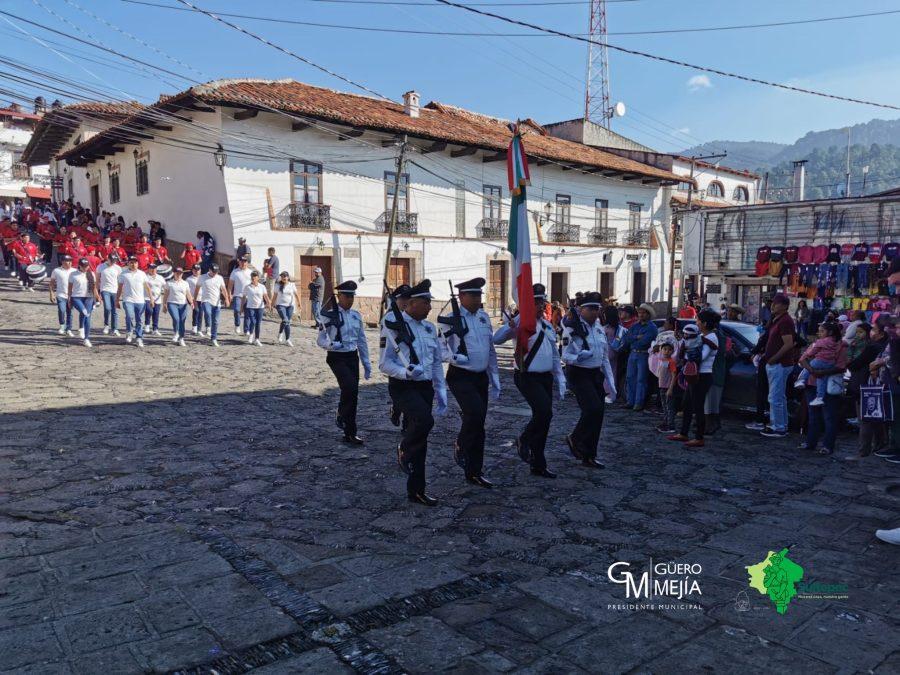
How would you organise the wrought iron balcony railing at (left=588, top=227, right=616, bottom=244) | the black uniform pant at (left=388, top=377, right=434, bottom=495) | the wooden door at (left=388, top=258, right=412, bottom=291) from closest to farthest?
the black uniform pant at (left=388, top=377, right=434, bottom=495), the wooden door at (left=388, top=258, right=412, bottom=291), the wrought iron balcony railing at (left=588, top=227, right=616, bottom=244)

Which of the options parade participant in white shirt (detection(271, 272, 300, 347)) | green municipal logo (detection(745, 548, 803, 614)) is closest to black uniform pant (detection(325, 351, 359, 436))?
green municipal logo (detection(745, 548, 803, 614))

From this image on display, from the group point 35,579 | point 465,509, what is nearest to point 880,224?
point 465,509

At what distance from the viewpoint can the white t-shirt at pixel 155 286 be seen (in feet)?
42.6

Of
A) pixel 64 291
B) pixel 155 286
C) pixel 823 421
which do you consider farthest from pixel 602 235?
pixel 823 421

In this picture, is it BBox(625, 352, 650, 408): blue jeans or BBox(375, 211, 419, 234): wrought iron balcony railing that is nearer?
BBox(625, 352, 650, 408): blue jeans

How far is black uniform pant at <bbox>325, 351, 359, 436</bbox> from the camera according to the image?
7.25 metres

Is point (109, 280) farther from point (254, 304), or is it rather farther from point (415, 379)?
point (415, 379)

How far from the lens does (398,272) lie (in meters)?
24.8

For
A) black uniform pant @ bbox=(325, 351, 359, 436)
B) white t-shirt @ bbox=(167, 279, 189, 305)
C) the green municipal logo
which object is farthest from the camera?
white t-shirt @ bbox=(167, 279, 189, 305)

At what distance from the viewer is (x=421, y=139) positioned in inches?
963

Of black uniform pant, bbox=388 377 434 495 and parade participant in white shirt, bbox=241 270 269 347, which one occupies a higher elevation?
parade participant in white shirt, bbox=241 270 269 347

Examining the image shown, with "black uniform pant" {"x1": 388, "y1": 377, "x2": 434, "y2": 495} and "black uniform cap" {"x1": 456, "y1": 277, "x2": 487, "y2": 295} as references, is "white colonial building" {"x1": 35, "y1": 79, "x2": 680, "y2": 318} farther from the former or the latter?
"black uniform pant" {"x1": 388, "y1": 377, "x2": 434, "y2": 495}

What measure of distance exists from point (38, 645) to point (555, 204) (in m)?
28.9

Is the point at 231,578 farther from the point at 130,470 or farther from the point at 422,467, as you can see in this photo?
the point at 130,470
